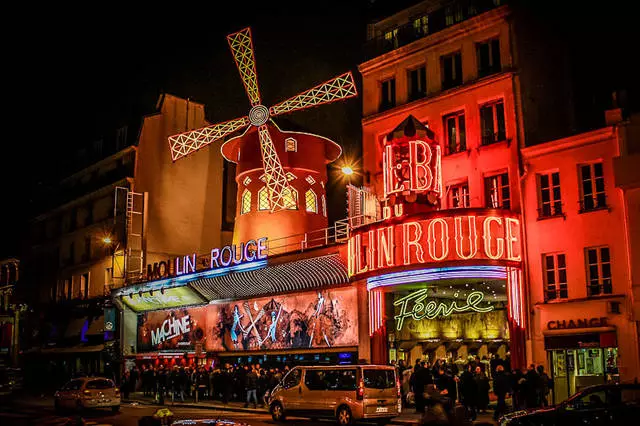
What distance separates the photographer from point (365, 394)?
18.6 metres

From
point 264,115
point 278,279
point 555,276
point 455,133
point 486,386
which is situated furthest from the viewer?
point 264,115

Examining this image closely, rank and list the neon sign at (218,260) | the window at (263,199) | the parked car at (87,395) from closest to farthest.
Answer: the parked car at (87,395) → the neon sign at (218,260) → the window at (263,199)

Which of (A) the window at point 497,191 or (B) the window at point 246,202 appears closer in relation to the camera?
(A) the window at point 497,191

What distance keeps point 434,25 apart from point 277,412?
15.7 metres

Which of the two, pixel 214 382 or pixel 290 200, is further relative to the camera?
pixel 290 200

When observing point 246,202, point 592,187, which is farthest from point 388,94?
point 246,202

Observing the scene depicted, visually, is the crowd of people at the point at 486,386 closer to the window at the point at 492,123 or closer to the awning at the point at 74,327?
the window at the point at 492,123

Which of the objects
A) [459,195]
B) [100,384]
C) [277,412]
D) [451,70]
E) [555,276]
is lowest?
[277,412]

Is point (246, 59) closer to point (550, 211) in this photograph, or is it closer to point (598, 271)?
point (550, 211)

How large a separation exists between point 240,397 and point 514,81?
53.1 ft

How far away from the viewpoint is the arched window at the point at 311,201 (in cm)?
3531

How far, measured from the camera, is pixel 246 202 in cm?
3578

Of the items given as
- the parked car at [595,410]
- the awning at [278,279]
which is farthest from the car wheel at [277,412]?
the awning at [278,279]

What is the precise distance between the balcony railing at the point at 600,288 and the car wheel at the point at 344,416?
8626 mm
